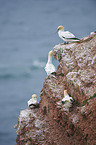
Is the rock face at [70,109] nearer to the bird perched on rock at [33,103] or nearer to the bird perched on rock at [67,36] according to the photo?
the bird perched on rock at [33,103]

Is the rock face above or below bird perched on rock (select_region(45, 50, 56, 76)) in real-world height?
below

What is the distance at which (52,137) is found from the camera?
1065cm

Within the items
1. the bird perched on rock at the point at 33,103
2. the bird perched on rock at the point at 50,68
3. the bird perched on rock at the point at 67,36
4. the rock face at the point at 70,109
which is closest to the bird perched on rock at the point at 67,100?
the rock face at the point at 70,109

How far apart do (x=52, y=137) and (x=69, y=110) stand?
1.59m

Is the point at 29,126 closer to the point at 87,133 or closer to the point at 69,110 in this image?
the point at 69,110

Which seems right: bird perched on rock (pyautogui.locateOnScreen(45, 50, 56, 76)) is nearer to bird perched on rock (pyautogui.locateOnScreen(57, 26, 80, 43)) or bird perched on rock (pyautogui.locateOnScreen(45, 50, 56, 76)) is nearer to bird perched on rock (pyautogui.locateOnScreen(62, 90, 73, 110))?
bird perched on rock (pyautogui.locateOnScreen(57, 26, 80, 43))

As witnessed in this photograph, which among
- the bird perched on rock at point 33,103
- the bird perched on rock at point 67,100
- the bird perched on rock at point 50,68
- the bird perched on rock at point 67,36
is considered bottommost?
the bird perched on rock at point 67,100

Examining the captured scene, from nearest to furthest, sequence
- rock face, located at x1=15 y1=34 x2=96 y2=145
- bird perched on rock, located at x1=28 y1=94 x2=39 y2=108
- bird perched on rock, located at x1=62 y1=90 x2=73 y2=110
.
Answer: rock face, located at x1=15 y1=34 x2=96 y2=145 < bird perched on rock, located at x1=62 y1=90 x2=73 y2=110 < bird perched on rock, located at x1=28 y1=94 x2=39 y2=108

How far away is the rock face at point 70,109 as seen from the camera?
945 centimetres

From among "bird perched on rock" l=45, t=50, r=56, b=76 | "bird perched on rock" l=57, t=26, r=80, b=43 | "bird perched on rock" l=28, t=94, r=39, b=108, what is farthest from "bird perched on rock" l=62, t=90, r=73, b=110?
"bird perched on rock" l=57, t=26, r=80, b=43

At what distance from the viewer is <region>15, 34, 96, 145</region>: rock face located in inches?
372

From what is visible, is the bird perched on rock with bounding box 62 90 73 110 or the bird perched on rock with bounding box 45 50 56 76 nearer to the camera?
the bird perched on rock with bounding box 62 90 73 110

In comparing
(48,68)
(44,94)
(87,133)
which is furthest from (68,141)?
(48,68)

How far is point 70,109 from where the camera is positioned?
33.2ft
